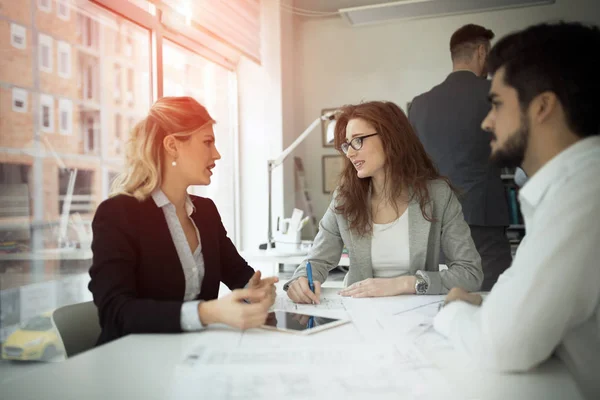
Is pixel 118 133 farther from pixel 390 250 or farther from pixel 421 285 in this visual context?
pixel 421 285

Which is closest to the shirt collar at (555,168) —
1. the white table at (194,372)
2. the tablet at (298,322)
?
the white table at (194,372)

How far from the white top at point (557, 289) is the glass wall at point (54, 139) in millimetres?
1314

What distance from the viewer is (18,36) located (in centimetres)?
191

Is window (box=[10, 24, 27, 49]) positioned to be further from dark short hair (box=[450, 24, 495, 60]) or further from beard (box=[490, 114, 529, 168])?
dark short hair (box=[450, 24, 495, 60])

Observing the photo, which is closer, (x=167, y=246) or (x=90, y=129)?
(x=167, y=246)

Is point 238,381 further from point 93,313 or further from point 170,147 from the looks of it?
point 170,147

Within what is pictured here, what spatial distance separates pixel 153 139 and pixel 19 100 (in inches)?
35.6

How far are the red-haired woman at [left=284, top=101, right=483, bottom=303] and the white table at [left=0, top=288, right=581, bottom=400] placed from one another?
585 millimetres

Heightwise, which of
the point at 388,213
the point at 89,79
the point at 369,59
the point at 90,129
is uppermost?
the point at 369,59

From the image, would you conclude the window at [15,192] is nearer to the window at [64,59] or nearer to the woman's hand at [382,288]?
the window at [64,59]

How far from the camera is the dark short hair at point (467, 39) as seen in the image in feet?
7.95

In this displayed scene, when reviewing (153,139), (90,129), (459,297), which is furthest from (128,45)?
(459,297)

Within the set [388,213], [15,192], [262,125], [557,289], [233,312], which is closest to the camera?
[557,289]

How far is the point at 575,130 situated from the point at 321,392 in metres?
0.61
